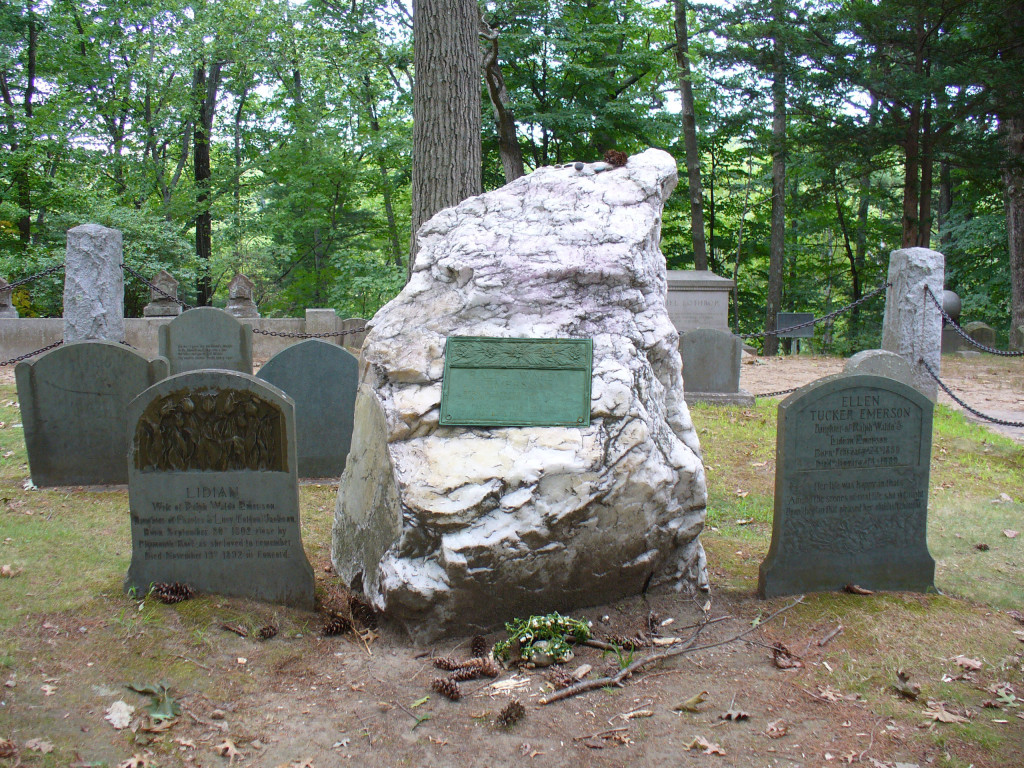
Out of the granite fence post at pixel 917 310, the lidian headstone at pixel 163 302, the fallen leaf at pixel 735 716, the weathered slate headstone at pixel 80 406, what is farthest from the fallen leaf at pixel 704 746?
the lidian headstone at pixel 163 302

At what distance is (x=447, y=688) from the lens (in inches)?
116

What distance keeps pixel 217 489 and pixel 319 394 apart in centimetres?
262

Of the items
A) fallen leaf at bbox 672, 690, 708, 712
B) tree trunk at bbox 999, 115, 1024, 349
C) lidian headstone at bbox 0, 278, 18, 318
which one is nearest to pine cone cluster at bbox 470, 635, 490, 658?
fallen leaf at bbox 672, 690, 708, 712

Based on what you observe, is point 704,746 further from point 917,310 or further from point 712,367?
point 917,310

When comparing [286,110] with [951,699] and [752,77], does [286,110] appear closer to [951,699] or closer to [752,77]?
[752,77]

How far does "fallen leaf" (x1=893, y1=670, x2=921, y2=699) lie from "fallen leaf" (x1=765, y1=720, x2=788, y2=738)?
1.88 feet

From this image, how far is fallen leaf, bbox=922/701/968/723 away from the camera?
2.72 metres

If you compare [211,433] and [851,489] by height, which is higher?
[211,433]

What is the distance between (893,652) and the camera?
3.23 meters

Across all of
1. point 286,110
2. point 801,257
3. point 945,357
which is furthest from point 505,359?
point 801,257

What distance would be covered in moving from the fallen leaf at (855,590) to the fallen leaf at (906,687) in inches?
33.8

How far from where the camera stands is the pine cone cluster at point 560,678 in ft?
9.88

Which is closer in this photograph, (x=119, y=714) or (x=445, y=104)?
(x=119, y=714)

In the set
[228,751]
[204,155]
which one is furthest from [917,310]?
[204,155]
